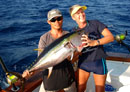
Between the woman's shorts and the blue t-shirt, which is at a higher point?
the blue t-shirt

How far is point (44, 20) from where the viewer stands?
14.1m

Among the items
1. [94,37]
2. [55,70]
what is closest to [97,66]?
[94,37]

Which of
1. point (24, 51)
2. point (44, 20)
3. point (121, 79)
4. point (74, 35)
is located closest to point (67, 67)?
point (74, 35)

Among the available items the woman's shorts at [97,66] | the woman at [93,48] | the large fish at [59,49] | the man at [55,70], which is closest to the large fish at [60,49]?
the large fish at [59,49]

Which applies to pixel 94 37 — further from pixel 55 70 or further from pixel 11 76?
pixel 11 76

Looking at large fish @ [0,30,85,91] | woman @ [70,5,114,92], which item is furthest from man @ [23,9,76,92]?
woman @ [70,5,114,92]

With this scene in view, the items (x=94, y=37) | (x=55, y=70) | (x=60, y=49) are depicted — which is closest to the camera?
(x=60, y=49)

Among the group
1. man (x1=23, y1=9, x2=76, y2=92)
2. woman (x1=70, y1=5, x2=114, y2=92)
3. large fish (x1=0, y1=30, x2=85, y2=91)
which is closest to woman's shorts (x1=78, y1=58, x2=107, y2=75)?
woman (x1=70, y1=5, x2=114, y2=92)

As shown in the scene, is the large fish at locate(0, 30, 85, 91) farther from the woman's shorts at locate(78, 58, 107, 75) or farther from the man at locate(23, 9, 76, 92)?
the woman's shorts at locate(78, 58, 107, 75)

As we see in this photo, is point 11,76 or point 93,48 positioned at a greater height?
point 93,48

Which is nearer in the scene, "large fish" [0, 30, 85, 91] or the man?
"large fish" [0, 30, 85, 91]

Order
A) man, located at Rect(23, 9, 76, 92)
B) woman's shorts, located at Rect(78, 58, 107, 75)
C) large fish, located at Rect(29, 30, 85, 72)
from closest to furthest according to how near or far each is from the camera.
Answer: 1. large fish, located at Rect(29, 30, 85, 72)
2. man, located at Rect(23, 9, 76, 92)
3. woman's shorts, located at Rect(78, 58, 107, 75)

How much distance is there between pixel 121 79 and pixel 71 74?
1753mm

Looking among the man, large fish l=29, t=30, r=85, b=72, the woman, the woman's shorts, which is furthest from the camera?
the woman's shorts
